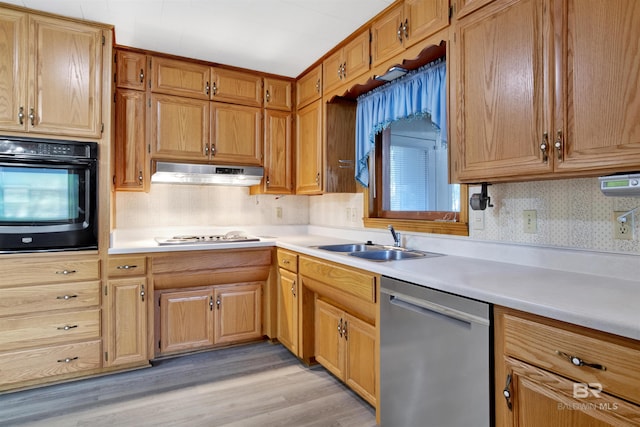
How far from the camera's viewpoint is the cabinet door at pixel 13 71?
2.22 m

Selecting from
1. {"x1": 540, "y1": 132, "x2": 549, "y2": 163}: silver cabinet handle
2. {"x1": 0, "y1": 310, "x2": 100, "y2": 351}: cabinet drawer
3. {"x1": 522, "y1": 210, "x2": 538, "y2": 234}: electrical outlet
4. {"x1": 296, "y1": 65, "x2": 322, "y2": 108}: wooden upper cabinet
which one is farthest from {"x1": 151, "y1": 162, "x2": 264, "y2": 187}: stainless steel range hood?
{"x1": 540, "y1": 132, "x2": 549, "y2": 163}: silver cabinet handle

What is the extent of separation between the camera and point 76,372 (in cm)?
242

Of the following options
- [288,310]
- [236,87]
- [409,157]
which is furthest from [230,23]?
[288,310]

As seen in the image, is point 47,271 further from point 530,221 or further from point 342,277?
point 530,221

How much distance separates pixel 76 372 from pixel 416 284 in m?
2.34

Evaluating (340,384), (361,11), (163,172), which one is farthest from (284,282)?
(361,11)

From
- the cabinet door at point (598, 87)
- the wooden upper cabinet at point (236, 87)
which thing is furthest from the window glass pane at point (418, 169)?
the wooden upper cabinet at point (236, 87)

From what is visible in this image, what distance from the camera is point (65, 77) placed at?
2.37 m

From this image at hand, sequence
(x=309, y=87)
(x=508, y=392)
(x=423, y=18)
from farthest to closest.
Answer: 1. (x=309, y=87)
2. (x=423, y=18)
3. (x=508, y=392)

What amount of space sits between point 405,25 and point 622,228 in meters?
1.46

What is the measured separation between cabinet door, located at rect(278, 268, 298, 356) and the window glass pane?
0.97 metres

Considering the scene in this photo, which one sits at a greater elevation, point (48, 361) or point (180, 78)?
point (180, 78)

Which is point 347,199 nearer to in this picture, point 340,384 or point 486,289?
point 340,384

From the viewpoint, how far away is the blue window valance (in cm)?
208
